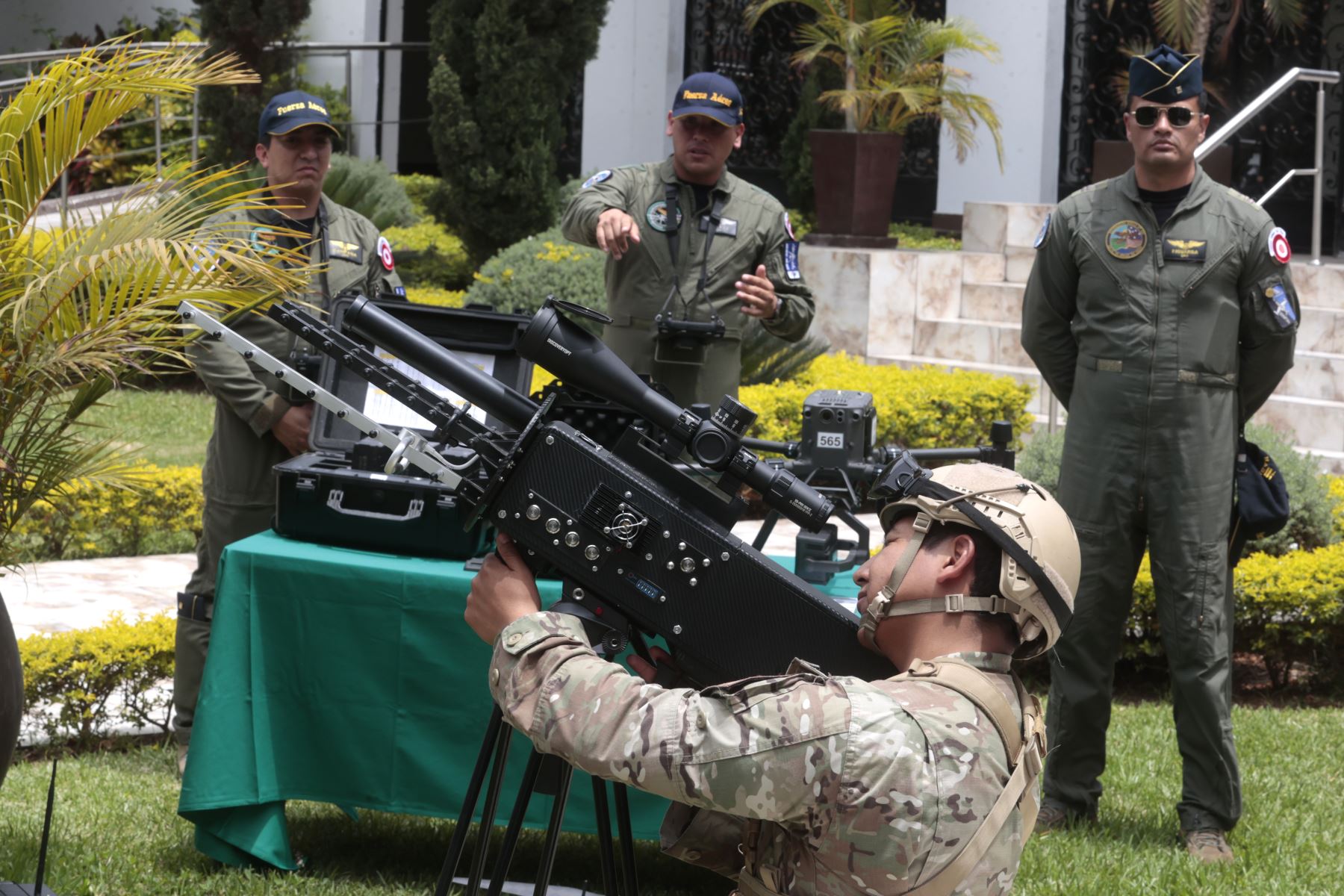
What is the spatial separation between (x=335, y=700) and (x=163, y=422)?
802 centimetres

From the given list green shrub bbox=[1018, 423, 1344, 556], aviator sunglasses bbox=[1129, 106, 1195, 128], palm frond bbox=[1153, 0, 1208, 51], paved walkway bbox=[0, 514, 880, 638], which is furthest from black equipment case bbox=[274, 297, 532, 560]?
palm frond bbox=[1153, 0, 1208, 51]

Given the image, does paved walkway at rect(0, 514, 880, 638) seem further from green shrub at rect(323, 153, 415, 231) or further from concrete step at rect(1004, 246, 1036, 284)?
green shrub at rect(323, 153, 415, 231)

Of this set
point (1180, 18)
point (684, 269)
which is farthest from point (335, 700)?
point (1180, 18)

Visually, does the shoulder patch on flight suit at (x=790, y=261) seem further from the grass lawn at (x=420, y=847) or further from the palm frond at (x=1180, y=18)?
the palm frond at (x=1180, y=18)

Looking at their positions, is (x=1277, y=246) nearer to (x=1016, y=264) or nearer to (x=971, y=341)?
(x=971, y=341)

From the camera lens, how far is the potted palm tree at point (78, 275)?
360 cm

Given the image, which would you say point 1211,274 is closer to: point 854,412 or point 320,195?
point 854,412

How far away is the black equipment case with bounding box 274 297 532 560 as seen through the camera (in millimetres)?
3893

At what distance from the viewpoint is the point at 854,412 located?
4062 mm

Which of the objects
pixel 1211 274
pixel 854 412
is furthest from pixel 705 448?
pixel 1211 274

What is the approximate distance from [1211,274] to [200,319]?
2918mm

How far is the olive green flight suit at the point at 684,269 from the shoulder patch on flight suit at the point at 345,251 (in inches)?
28.5

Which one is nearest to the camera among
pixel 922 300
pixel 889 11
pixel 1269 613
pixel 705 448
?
pixel 705 448

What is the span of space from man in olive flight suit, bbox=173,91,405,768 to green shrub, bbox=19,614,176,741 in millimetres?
651
